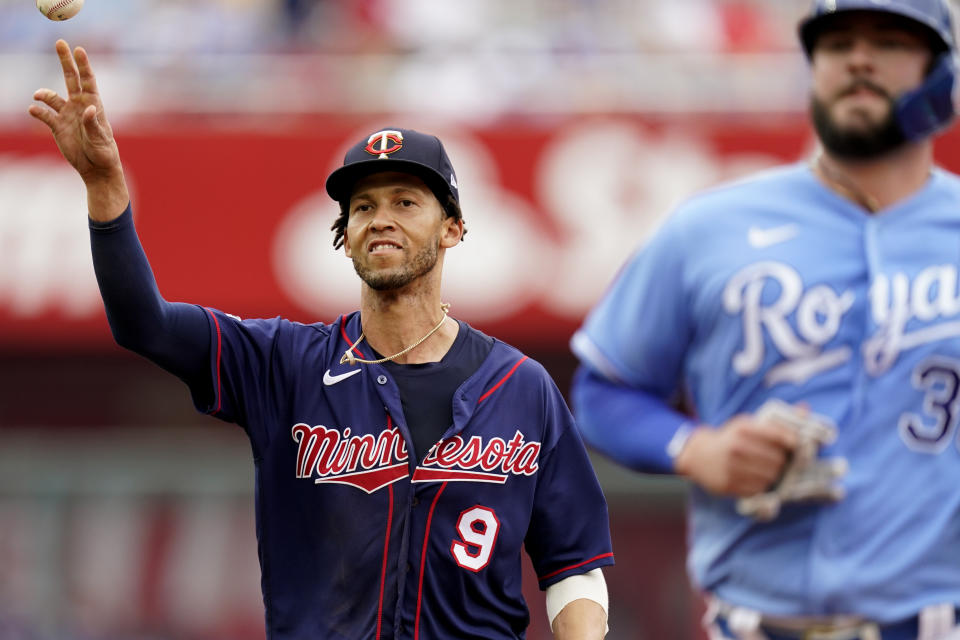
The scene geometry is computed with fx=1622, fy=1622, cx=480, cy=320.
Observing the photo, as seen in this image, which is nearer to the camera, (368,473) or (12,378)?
(368,473)

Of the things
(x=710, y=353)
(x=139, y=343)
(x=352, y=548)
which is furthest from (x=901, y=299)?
(x=139, y=343)

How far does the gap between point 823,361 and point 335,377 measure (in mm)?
1014

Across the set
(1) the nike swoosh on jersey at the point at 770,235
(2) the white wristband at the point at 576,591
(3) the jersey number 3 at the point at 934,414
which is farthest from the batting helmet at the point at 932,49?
(2) the white wristband at the point at 576,591

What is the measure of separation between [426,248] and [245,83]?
324 inches

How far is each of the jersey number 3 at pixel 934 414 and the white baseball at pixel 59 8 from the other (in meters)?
2.00

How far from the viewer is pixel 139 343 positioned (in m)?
3.15

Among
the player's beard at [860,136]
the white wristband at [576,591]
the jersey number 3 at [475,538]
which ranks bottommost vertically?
the white wristband at [576,591]

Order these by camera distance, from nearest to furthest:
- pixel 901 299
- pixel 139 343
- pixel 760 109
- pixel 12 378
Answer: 1. pixel 139 343
2. pixel 901 299
3. pixel 760 109
4. pixel 12 378

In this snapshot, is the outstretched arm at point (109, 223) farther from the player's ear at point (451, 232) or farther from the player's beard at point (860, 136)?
the player's beard at point (860, 136)

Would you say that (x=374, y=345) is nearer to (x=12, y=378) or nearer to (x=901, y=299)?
(x=901, y=299)

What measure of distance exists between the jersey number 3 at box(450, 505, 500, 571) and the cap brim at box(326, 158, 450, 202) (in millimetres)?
667

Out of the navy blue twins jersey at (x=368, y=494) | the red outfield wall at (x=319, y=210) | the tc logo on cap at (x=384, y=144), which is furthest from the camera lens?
the red outfield wall at (x=319, y=210)

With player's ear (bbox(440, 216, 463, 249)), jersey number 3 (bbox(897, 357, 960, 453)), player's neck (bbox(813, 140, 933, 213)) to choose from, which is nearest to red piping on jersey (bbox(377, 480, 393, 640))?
player's ear (bbox(440, 216, 463, 249))

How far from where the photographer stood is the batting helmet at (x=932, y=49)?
3.46 metres
